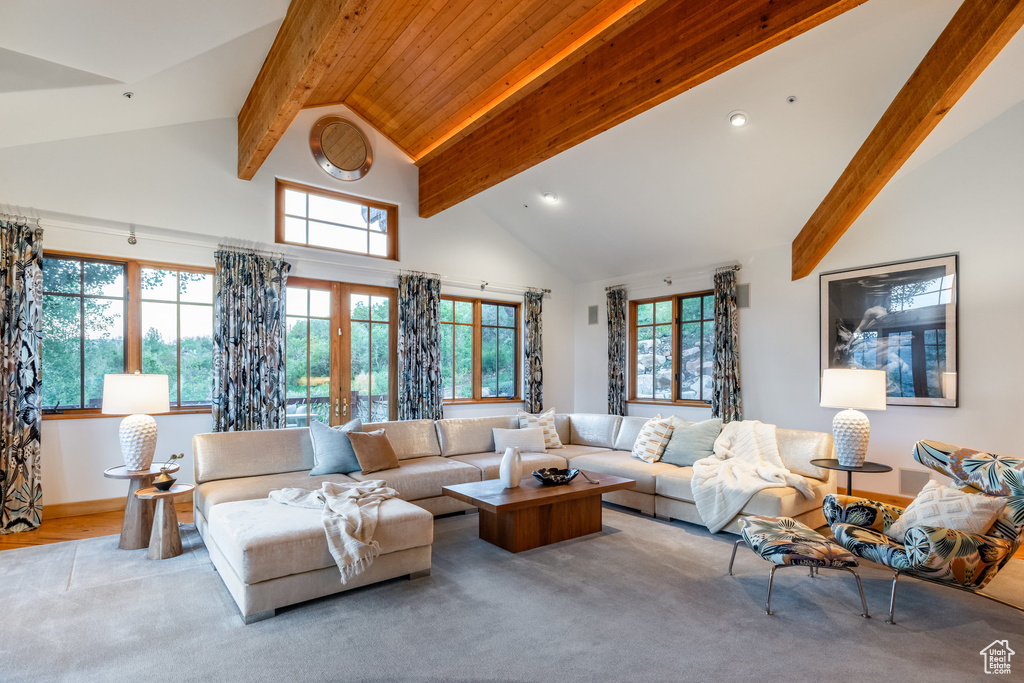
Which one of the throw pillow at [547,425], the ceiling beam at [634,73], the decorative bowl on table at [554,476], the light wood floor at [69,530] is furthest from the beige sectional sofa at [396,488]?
the ceiling beam at [634,73]

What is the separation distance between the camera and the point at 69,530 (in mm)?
4176

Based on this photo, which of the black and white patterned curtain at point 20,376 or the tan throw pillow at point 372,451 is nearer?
the black and white patterned curtain at point 20,376

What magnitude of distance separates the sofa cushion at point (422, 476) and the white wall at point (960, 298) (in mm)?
3347

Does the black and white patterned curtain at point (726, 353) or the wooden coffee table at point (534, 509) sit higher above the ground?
the black and white patterned curtain at point (726, 353)

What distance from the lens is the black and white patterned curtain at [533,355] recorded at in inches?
297

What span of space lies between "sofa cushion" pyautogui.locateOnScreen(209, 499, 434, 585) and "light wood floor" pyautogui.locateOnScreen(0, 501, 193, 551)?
160 cm

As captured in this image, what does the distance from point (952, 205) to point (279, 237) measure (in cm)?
624

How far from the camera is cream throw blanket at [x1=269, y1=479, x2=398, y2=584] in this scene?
288cm

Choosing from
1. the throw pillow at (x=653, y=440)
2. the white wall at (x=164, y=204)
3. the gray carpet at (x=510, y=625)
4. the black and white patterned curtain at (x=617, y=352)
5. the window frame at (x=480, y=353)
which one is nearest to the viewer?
the gray carpet at (x=510, y=625)

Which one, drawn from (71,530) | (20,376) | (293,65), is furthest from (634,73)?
(71,530)

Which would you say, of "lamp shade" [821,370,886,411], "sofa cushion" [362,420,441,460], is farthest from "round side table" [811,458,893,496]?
"sofa cushion" [362,420,441,460]

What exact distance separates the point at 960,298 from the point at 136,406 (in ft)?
21.0

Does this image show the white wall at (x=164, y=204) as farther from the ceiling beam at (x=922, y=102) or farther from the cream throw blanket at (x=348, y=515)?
the ceiling beam at (x=922, y=102)

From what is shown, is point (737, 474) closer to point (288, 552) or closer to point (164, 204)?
point (288, 552)
